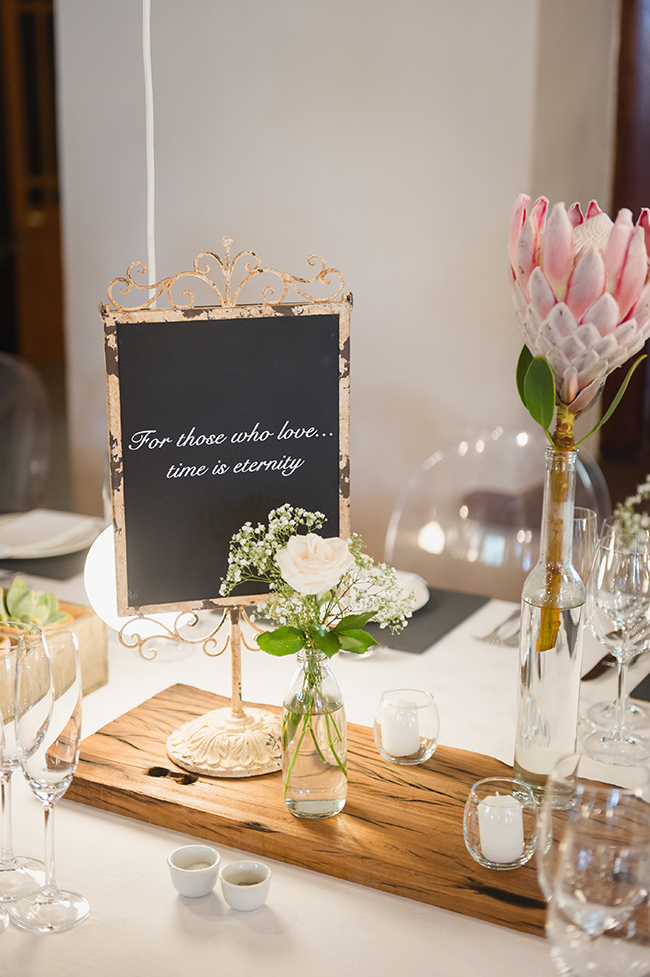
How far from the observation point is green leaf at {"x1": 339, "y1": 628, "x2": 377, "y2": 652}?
1009mm

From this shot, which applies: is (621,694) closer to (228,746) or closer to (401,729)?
(401,729)

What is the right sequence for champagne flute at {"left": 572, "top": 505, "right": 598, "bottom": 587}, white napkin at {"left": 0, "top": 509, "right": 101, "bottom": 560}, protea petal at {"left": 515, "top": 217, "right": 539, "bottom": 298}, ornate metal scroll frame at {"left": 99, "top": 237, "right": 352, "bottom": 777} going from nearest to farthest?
protea petal at {"left": 515, "top": 217, "right": 539, "bottom": 298}
ornate metal scroll frame at {"left": 99, "top": 237, "right": 352, "bottom": 777}
champagne flute at {"left": 572, "top": 505, "right": 598, "bottom": 587}
white napkin at {"left": 0, "top": 509, "right": 101, "bottom": 560}

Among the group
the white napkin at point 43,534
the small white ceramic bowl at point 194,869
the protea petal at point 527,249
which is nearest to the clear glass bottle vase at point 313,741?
the small white ceramic bowl at point 194,869

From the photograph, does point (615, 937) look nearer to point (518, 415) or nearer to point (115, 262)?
point (518, 415)

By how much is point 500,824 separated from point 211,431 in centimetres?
51

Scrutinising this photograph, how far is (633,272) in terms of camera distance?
0.92 m

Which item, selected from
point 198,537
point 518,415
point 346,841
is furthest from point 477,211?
point 346,841

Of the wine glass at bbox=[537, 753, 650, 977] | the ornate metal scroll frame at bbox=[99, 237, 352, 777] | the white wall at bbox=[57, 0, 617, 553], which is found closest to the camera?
the wine glass at bbox=[537, 753, 650, 977]

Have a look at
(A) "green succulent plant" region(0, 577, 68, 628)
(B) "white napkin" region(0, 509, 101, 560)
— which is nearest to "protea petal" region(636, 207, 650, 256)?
(A) "green succulent plant" region(0, 577, 68, 628)

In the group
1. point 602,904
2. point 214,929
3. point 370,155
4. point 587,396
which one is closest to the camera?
point 602,904

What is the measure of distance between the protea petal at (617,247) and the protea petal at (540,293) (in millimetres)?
53

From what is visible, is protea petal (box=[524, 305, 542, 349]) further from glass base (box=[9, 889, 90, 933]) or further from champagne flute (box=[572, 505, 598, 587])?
glass base (box=[9, 889, 90, 933])

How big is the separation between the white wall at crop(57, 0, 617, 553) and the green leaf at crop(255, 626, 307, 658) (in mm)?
1726

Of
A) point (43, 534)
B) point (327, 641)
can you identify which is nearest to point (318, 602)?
point (327, 641)
